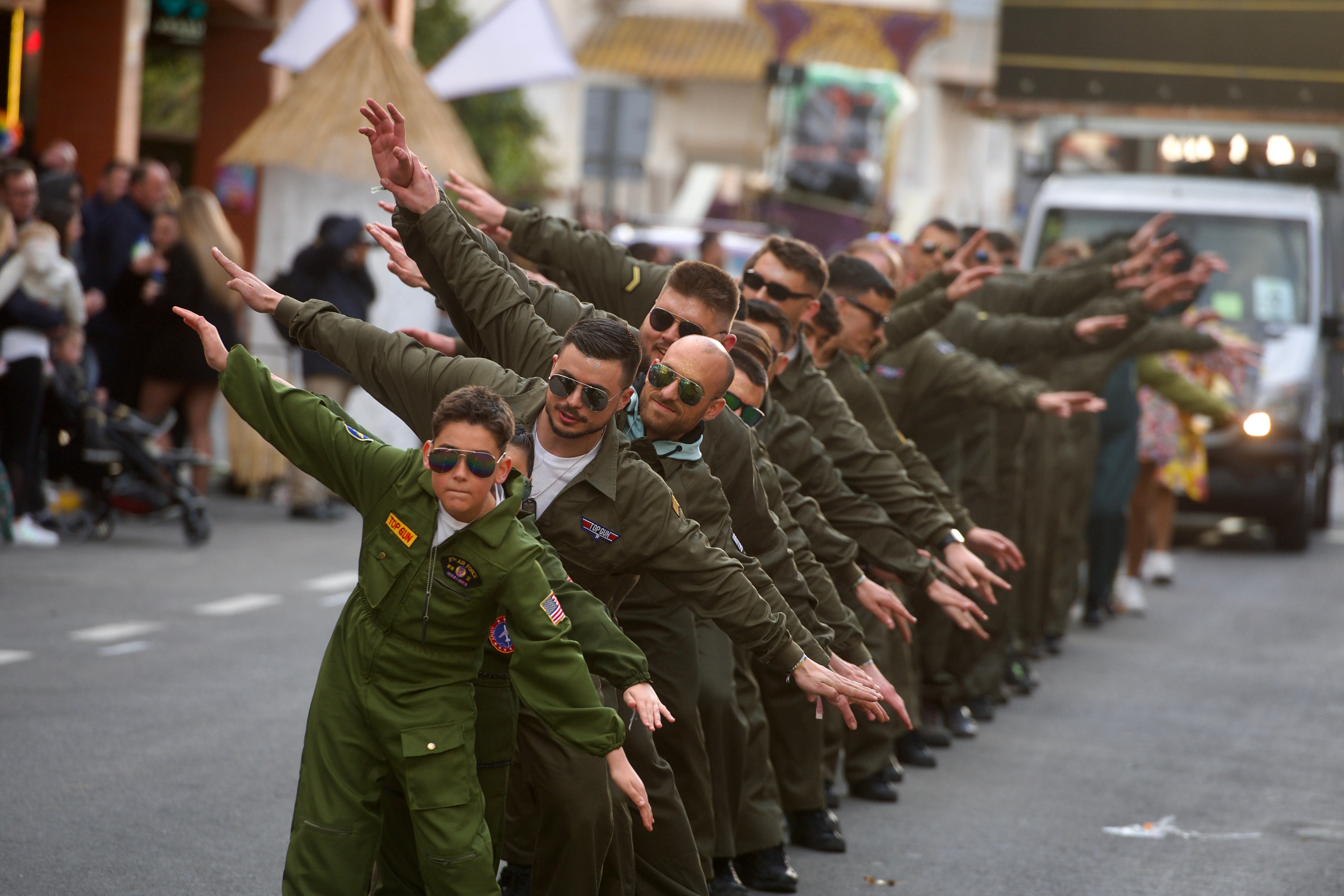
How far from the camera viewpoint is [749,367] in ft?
19.2

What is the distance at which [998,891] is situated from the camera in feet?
20.0

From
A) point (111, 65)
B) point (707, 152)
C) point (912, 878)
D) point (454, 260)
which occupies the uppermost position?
point (707, 152)

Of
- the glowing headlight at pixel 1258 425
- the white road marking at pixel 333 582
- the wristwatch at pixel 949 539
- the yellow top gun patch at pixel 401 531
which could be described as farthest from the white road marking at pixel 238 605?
the glowing headlight at pixel 1258 425

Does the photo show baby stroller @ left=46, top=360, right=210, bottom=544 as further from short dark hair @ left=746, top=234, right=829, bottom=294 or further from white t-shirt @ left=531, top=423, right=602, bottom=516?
white t-shirt @ left=531, top=423, right=602, bottom=516

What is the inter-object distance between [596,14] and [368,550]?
39.0 meters

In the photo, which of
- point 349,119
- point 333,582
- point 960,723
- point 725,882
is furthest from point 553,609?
point 349,119

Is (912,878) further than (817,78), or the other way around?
(817,78)

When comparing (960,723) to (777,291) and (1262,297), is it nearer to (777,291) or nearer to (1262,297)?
(777,291)

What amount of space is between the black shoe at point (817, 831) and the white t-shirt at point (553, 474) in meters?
2.05

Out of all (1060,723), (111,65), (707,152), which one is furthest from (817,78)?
(1060,723)

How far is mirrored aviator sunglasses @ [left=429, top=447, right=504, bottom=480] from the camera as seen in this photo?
4406 mm

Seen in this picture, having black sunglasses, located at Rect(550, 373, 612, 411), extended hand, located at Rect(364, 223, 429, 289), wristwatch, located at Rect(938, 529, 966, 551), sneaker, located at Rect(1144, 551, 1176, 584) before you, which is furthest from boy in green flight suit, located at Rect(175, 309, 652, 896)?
sneaker, located at Rect(1144, 551, 1176, 584)

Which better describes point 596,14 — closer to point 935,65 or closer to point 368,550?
point 935,65

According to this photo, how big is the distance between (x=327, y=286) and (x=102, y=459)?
2510mm
